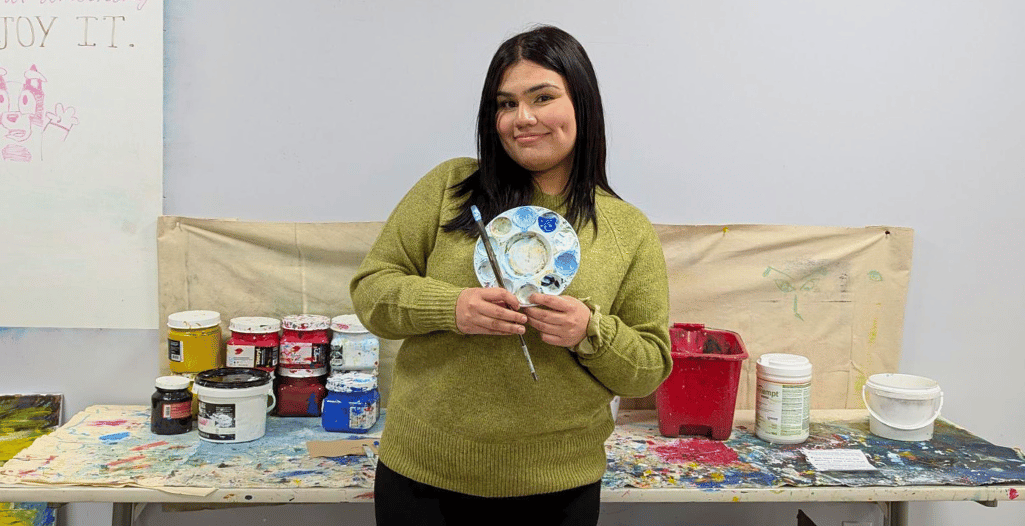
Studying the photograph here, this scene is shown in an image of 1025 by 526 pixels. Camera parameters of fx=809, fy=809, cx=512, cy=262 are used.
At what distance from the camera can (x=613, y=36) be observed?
2193 millimetres

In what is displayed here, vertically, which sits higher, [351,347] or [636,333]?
[636,333]

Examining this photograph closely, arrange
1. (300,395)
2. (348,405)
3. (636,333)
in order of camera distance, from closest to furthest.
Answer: (636,333) < (348,405) < (300,395)

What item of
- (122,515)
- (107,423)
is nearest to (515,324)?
(122,515)

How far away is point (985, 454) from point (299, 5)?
2.10 meters

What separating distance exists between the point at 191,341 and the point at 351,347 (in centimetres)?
40

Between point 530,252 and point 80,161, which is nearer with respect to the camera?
point 530,252

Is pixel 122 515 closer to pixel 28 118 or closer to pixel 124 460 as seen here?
pixel 124 460

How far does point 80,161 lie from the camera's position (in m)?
2.13

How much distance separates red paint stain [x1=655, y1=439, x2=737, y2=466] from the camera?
193cm

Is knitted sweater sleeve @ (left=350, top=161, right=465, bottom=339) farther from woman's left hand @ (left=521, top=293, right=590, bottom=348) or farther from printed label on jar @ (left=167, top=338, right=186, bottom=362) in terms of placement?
printed label on jar @ (left=167, top=338, right=186, bottom=362)

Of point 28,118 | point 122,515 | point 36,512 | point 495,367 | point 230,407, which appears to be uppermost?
point 28,118

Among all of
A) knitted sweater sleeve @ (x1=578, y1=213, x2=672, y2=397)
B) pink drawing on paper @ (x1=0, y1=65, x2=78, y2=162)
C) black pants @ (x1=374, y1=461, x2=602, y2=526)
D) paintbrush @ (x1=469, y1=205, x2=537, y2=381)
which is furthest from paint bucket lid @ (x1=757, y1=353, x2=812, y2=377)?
pink drawing on paper @ (x1=0, y1=65, x2=78, y2=162)

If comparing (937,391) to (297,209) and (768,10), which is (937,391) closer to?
(768,10)

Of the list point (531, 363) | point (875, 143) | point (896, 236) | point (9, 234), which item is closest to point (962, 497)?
point (896, 236)
